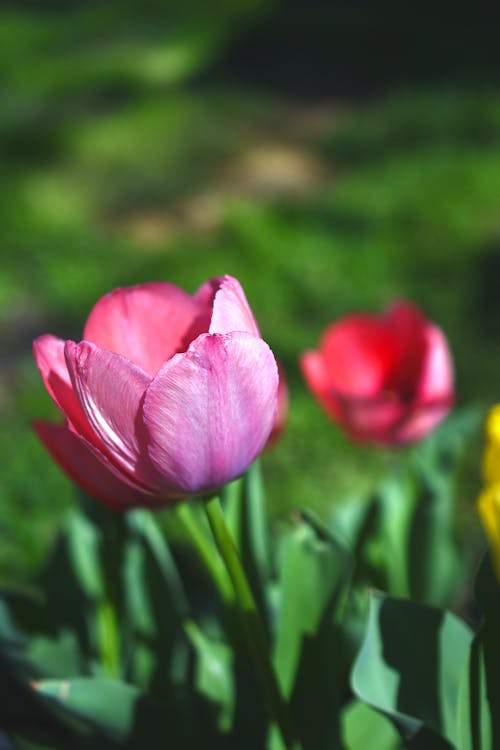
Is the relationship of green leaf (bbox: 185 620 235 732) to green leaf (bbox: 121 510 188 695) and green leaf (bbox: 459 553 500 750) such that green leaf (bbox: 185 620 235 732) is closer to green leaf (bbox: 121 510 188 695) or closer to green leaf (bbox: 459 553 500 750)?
green leaf (bbox: 121 510 188 695)

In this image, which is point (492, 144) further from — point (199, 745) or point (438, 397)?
point (199, 745)

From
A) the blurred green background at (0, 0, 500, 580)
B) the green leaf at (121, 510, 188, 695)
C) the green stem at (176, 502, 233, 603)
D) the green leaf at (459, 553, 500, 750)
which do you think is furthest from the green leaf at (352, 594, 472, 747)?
the blurred green background at (0, 0, 500, 580)

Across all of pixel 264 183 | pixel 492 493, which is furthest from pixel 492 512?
pixel 264 183

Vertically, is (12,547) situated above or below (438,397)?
below

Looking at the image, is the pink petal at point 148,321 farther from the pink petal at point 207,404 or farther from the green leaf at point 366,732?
the green leaf at point 366,732

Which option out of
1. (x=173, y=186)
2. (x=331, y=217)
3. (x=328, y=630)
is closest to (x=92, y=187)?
(x=173, y=186)

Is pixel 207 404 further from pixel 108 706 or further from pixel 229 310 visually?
pixel 108 706
